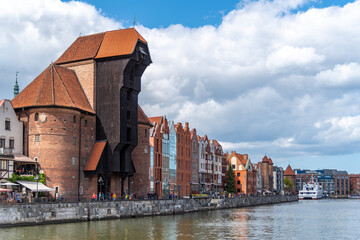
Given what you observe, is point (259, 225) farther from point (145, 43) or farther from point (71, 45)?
point (71, 45)

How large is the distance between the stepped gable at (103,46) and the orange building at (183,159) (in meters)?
34.9

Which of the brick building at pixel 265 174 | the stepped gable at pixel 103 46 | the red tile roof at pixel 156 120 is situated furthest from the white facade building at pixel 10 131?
the brick building at pixel 265 174

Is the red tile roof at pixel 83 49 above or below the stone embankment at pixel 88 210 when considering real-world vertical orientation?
above

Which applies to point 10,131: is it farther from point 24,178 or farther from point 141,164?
point 141,164

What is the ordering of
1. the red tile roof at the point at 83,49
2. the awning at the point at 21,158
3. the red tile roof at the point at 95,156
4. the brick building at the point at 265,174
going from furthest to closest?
the brick building at the point at 265,174 < the red tile roof at the point at 83,49 < the red tile roof at the point at 95,156 < the awning at the point at 21,158

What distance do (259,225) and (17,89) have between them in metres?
52.5

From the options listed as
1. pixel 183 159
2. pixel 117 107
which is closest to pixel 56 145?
A: pixel 117 107

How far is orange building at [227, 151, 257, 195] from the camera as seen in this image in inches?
5876

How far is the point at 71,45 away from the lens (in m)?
80.1

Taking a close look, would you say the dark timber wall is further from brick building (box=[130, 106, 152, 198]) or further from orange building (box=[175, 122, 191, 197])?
orange building (box=[175, 122, 191, 197])

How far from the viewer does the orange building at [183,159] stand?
107m

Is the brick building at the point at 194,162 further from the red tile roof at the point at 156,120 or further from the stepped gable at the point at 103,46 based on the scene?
the stepped gable at the point at 103,46

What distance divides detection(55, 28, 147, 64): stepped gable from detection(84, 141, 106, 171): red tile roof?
12.9 m

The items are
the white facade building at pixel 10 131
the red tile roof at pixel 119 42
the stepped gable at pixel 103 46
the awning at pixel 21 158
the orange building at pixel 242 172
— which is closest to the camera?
the awning at pixel 21 158
